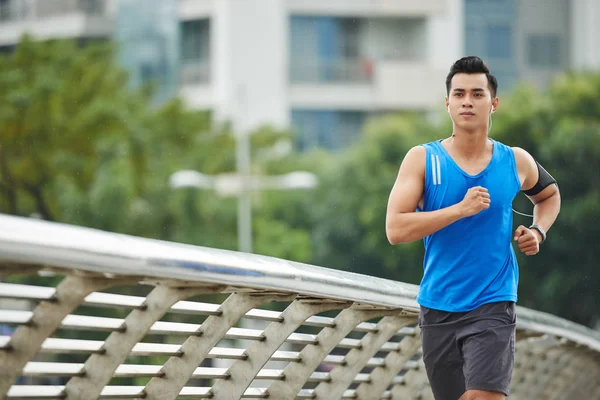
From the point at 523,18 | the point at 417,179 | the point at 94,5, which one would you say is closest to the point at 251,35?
the point at 94,5

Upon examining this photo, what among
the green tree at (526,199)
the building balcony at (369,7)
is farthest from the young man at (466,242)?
the building balcony at (369,7)

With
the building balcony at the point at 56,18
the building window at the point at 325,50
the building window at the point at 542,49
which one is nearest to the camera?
the building window at the point at 325,50

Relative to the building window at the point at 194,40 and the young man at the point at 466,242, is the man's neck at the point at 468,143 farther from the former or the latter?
the building window at the point at 194,40

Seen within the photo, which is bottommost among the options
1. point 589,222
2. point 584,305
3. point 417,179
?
point 584,305

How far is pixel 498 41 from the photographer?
60.6 metres

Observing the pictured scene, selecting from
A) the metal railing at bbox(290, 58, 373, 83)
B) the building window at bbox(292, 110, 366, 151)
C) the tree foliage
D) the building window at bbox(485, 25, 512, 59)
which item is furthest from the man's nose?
the building window at bbox(485, 25, 512, 59)

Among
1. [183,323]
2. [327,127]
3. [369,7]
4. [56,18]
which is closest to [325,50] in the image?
[369,7]

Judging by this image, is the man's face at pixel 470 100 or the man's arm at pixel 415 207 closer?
the man's arm at pixel 415 207

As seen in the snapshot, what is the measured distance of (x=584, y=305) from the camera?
120 feet

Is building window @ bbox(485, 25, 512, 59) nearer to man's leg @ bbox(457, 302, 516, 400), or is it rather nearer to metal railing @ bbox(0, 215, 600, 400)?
metal railing @ bbox(0, 215, 600, 400)

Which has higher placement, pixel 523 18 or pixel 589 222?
pixel 523 18

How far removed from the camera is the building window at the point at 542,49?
61000 millimetres

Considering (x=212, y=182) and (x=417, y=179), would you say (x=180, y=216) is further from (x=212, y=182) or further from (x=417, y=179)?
(x=417, y=179)

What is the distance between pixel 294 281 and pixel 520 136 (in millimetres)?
34090
